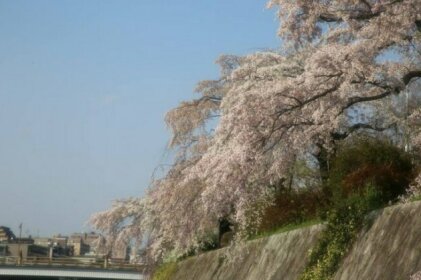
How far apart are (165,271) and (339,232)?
15.6 meters

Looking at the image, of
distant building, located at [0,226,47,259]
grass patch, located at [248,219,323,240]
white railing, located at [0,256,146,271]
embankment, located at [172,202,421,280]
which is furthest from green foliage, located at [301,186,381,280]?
distant building, located at [0,226,47,259]

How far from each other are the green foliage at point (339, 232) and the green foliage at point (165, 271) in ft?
45.2

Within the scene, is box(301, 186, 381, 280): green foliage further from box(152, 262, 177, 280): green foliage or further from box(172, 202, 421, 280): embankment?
box(152, 262, 177, 280): green foliage

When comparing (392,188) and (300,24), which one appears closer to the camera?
(392,188)

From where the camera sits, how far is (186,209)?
2541cm

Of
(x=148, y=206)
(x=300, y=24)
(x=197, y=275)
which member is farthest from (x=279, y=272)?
(x=148, y=206)

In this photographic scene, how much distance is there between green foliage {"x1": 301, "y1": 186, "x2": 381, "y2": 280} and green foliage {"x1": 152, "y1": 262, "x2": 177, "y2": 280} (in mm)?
13771

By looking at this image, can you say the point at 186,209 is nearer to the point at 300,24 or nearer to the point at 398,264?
the point at 300,24

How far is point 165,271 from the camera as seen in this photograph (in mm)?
31906

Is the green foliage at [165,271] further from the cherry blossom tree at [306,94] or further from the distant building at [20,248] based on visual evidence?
the distant building at [20,248]

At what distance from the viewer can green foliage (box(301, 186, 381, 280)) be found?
1684 cm

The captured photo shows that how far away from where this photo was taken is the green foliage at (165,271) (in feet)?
102

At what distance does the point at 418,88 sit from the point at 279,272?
9158 mm

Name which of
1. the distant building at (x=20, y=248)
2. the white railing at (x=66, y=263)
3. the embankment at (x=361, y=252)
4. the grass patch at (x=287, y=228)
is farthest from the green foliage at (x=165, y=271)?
the distant building at (x=20, y=248)
